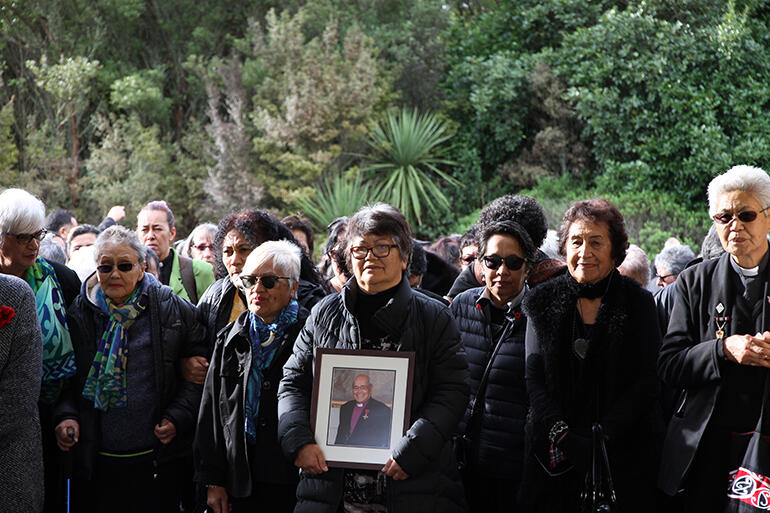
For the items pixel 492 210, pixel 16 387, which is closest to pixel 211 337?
pixel 16 387

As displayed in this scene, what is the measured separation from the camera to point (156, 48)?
1789cm

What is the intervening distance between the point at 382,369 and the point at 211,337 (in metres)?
1.43

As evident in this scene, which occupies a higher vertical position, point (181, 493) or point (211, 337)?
point (211, 337)

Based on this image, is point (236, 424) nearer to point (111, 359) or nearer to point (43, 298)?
point (111, 359)

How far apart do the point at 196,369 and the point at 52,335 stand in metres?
0.74

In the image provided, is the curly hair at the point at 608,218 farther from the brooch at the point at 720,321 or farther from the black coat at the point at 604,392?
the brooch at the point at 720,321

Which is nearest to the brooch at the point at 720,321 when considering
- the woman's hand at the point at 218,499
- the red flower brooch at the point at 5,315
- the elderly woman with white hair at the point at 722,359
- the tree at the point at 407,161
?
the elderly woman with white hair at the point at 722,359

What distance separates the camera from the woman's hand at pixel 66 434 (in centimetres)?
390

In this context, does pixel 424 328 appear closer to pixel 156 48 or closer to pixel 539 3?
pixel 539 3

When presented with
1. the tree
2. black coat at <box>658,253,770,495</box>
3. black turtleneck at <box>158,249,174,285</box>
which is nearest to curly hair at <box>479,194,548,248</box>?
black coat at <box>658,253,770,495</box>

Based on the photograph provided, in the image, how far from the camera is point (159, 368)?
4039 mm

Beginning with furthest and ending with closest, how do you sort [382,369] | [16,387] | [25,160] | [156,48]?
[156,48] → [25,160] → [16,387] → [382,369]

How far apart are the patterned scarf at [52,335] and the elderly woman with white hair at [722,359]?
2.94 meters

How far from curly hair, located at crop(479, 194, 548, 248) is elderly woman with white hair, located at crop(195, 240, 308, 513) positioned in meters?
1.13
